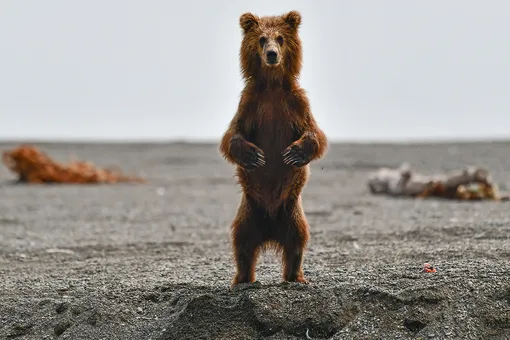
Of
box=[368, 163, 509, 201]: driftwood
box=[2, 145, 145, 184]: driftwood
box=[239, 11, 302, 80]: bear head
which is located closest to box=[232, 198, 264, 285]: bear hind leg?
box=[239, 11, 302, 80]: bear head

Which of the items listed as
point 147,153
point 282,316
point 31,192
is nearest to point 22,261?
point 282,316

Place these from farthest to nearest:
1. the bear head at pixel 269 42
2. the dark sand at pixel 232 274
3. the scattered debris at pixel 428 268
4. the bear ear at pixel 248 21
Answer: the scattered debris at pixel 428 268, the bear ear at pixel 248 21, the bear head at pixel 269 42, the dark sand at pixel 232 274

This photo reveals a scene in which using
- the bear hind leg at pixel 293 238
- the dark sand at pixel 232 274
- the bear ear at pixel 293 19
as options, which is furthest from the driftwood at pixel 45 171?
the bear ear at pixel 293 19

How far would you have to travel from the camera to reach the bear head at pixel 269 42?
13.8ft

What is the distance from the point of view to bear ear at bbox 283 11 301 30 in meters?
4.33

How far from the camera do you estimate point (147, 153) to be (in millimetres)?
22359

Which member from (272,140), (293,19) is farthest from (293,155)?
(293,19)

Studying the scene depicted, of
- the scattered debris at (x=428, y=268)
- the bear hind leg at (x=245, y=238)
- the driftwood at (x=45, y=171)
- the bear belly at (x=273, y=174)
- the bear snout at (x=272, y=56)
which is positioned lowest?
the driftwood at (x=45, y=171)

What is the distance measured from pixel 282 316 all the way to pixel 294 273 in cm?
47

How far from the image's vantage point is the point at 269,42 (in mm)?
4109

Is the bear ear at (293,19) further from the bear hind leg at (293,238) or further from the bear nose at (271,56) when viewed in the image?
the bear hind leg at (293,238)

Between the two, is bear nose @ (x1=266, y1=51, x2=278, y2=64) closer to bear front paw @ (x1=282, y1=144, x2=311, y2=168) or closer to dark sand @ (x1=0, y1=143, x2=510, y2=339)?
bear front paw @ (x1=282, y1=144, x2=311, y2=168)

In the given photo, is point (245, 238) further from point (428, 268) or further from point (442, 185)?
point (442, 185)

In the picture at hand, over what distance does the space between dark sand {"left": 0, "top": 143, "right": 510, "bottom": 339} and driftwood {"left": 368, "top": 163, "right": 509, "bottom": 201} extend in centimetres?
70
